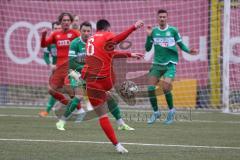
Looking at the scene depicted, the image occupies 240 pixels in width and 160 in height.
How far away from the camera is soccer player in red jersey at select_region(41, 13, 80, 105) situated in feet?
45.6

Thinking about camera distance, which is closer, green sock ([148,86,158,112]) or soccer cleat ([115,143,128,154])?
soccer cleat ([115,143,128,154])

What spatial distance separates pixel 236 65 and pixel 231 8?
4.59 feet

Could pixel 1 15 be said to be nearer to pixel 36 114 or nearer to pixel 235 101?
pixel 36 114

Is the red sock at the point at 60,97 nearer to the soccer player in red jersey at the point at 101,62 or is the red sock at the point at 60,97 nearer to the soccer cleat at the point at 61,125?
the soccer cleat at the point at 61,125

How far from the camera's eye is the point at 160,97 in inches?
719

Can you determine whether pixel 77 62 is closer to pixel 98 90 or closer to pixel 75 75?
pixel 75 75

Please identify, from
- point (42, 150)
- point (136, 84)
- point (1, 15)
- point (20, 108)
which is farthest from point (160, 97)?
point (42, 150)

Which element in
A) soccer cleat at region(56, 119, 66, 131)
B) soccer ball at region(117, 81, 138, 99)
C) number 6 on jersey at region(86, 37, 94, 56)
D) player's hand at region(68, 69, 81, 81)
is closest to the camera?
number 6 on jersey at region(86, 37, 94, 56)

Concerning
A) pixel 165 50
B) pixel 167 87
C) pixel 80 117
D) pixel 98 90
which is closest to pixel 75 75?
pixel 80 117

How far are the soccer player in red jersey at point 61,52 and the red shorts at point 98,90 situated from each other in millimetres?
4023

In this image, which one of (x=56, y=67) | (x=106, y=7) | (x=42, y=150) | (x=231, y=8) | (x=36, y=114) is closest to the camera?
(x=42, y=150)

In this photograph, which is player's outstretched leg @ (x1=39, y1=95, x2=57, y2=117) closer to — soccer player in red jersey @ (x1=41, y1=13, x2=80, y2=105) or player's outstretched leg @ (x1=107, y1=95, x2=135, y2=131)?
soccer player in red jersey @ (x1=41, y1=13, x2=80, y2=105)

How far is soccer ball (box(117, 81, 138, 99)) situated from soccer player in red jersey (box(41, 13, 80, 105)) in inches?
89.8

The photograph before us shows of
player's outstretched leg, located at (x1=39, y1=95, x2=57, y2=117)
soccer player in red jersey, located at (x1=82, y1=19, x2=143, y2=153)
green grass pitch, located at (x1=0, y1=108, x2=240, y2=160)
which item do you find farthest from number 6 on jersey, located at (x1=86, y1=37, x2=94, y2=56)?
player's outstretched leg, located at (x1=39, y1=95, x2=57, y2=117)
